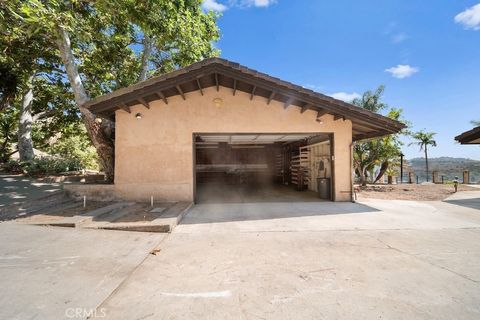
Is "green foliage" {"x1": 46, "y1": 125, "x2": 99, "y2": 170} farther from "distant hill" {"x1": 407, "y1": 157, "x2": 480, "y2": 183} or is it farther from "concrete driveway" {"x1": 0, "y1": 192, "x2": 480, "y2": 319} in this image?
"distant hill" {"x1": 407, "y1": 157, "x2": 480, "y2": 183}

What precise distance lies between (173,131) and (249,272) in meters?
6.02

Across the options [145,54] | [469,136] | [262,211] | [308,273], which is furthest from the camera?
[145,54]

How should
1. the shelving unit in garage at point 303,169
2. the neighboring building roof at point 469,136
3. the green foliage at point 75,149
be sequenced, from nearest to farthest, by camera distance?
the neighboring building roof at point 469,136 < the shelving unit in garage at point 303,169 < the green foliage at point 75,149

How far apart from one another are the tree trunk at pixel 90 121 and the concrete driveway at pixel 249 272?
436cm

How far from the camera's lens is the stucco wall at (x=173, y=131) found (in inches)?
306

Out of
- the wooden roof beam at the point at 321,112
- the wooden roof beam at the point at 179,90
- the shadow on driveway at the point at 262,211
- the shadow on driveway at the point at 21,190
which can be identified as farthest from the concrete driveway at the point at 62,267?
the wooden roof beam at the point at 321,112

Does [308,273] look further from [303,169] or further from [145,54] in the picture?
[145,54]

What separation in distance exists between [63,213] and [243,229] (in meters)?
4.73

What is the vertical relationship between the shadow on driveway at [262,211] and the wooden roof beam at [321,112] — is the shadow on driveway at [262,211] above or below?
below

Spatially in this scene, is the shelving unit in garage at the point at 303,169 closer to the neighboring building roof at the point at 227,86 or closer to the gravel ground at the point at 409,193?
the gravel ground at the point at 409,193

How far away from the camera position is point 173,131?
7895 millimetres

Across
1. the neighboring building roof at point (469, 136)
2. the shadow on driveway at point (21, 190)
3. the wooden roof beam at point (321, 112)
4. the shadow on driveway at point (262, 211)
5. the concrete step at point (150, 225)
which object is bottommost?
the shadow on driveway at point (262, 211)

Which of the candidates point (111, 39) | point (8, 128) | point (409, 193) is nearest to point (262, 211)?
point (409, 193)

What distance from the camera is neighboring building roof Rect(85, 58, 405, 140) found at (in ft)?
22.5
